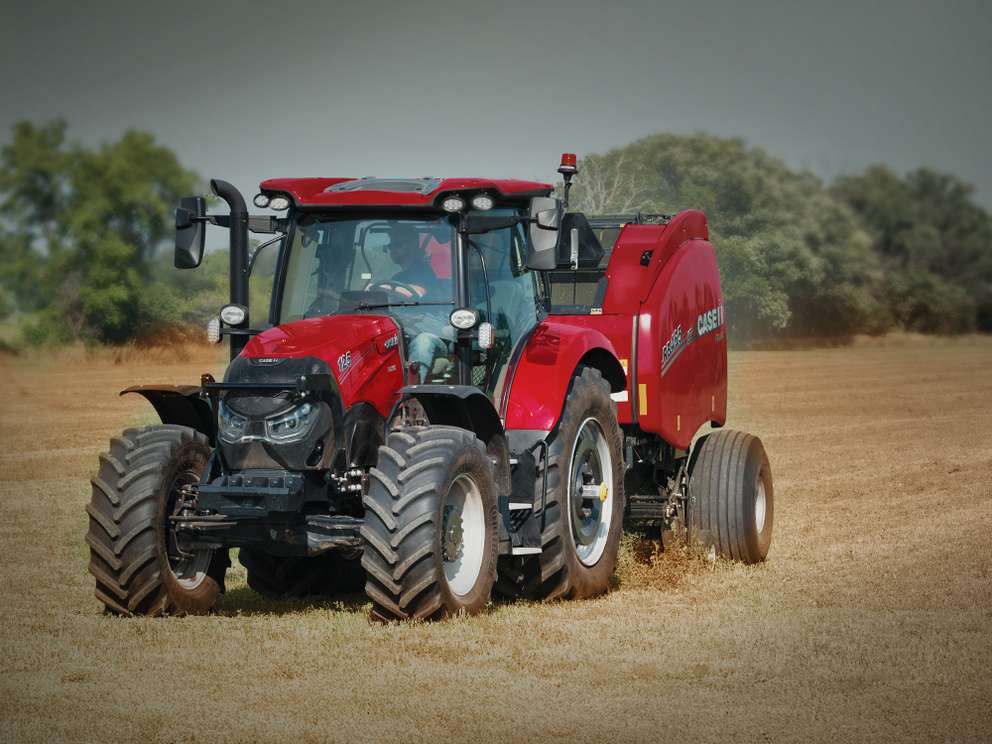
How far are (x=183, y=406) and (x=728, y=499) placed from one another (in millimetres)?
4230

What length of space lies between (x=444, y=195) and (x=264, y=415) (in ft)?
5.46

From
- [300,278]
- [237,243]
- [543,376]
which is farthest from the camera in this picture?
[543,376]

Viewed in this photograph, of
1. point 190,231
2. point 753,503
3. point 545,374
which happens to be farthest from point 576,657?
point 753,503

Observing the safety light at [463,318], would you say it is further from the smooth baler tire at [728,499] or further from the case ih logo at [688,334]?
the smooth baler tire at [728,499]

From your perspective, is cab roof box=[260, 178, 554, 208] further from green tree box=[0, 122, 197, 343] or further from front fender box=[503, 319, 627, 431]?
green tree box=[0, 122, 197, 343]

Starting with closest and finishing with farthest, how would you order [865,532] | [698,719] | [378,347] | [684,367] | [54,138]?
1. [698,719]
2. [378,347]
3. [684,367]
4. [865,532]
5. [54,138]

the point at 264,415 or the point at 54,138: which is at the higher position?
the point at 54,138

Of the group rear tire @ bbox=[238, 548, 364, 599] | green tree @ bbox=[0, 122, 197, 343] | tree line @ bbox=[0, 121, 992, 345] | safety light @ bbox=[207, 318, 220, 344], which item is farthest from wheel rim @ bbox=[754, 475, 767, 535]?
green tree @ bbox=[0, 122, 197, 343]

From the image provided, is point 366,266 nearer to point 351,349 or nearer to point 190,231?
point 351,349

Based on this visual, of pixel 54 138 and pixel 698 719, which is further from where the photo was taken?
pixel 54 138

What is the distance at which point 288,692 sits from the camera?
22.4 feet

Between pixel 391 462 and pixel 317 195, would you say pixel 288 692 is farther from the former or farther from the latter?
pixel 317 195

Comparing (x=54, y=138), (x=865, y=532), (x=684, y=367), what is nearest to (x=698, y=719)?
(x=684, y=367)

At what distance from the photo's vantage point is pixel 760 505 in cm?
1147
